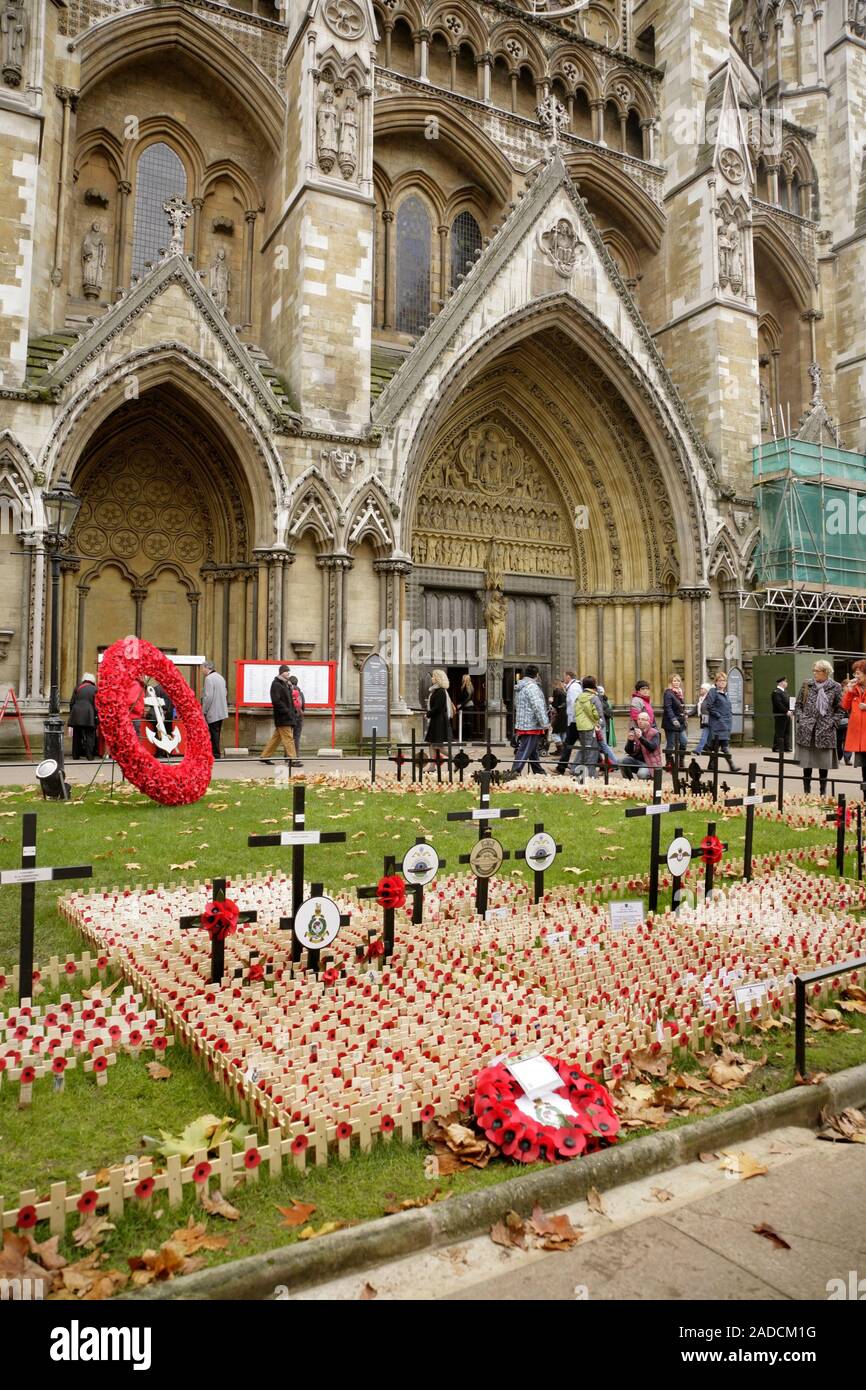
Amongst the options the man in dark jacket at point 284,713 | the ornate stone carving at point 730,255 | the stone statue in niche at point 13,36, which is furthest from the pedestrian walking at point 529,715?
the ornate stone carving at point 730,255

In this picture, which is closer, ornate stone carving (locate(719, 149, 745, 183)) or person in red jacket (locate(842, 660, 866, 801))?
person in red jacket (locate(842, 660, 866, 801))

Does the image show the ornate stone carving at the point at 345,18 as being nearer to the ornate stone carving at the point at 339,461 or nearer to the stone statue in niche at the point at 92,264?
the stone statue in niche at the point at 92,264

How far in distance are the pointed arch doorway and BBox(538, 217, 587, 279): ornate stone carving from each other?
912 centimetres

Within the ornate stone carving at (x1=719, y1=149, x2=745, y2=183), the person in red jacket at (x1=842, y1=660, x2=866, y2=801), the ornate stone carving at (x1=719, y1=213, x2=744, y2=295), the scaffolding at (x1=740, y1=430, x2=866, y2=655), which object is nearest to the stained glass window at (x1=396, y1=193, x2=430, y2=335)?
the ornate stone carving at (x1=719, y1=213, x2=744, y2=295)

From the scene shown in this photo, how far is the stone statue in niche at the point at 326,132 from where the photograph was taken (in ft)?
59.3

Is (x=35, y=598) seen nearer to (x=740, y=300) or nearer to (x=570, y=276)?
(x=570, y=276)

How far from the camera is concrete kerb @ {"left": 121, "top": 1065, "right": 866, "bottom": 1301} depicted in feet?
7.54

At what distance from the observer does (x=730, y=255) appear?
2314 cm

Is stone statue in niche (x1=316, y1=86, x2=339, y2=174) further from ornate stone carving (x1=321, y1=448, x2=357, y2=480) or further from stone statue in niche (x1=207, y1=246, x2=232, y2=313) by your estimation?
ornate stone carving (x1=321, y1=448, x2=357, y2=480)

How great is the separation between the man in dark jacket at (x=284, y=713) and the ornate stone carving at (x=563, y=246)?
12.5 m

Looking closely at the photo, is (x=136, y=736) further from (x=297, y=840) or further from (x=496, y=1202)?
(x=496, y=1202)

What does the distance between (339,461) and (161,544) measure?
4636 mm

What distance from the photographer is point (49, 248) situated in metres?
17.5
